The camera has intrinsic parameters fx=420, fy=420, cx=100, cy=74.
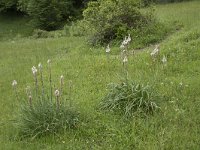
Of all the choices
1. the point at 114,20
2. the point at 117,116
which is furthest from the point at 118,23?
the point at 117,116

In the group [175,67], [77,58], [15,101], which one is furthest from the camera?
[77,58]

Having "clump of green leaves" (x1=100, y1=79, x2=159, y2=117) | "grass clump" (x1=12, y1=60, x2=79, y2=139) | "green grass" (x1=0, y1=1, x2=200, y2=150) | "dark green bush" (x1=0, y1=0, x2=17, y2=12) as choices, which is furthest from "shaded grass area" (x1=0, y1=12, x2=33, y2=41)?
"grass clump" (x1=12, y1=60, x2=79, y2=139)

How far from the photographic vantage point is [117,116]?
6.96m

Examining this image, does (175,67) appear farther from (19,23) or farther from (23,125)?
(19,23)

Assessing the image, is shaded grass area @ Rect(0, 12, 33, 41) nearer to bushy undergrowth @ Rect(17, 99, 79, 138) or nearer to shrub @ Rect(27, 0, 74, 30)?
shrub @ Rect(27, 0, 74, 30)

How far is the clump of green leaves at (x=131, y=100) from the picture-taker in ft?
22.8

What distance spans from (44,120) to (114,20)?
821 centimetres

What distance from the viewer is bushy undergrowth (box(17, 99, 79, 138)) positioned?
662cm

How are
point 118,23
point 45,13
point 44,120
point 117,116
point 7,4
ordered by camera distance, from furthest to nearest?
point 7,4 → point 45,13 → point 118,23 → point 117,116 → point 44,120

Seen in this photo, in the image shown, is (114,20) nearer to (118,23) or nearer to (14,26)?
(118,23)

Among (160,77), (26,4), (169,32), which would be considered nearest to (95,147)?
(160,77)

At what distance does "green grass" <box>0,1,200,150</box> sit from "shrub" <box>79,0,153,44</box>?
89 cm

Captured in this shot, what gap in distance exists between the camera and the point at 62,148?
6.14 m

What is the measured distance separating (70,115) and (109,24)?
7.78m
